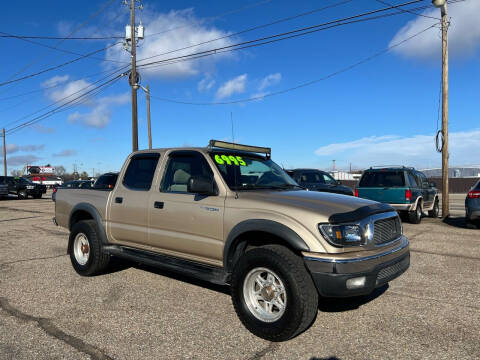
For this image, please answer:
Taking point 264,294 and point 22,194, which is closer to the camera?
point 264,294

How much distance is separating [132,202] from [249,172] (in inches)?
64.1

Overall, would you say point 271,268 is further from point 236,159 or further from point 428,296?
point 428,296

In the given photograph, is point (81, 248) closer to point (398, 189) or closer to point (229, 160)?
point (229, 160)

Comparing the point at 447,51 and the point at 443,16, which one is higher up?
the point at 443,16

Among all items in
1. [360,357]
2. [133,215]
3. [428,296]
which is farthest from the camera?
[133,215]

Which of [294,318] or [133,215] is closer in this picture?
[294,318]

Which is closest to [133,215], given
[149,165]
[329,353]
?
[149,165]

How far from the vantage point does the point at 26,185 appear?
28781mm

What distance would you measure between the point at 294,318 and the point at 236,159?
2.12 meters

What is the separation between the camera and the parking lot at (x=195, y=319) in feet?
Answer: 10.9

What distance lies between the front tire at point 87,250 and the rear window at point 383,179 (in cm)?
840

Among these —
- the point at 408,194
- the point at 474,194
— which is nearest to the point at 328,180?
the point at 408,194

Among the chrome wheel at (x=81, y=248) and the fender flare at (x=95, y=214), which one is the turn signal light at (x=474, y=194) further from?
the chrome wheel at (x=81, y=248)

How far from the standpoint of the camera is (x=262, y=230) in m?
3.70
